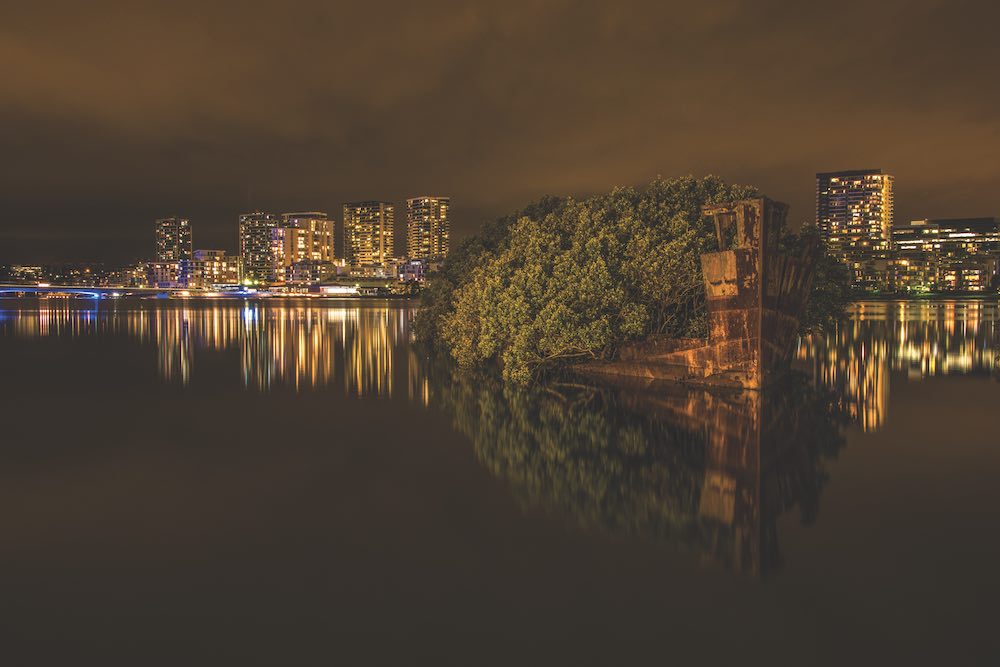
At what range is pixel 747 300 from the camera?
2550 centimetres

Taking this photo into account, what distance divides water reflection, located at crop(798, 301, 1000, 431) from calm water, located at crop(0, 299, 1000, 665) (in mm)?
708

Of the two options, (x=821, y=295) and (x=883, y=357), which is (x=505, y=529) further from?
(x=883, y=357)

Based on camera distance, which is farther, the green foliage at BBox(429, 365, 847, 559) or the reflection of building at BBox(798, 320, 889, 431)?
the reflection of building at BBox(798, 320, 889, 431)

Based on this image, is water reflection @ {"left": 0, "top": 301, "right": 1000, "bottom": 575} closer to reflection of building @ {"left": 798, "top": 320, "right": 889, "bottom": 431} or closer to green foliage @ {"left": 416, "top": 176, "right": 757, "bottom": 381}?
reflection of building @ {"left": 798, "top": 320, "right": 889, "bottom": 431}

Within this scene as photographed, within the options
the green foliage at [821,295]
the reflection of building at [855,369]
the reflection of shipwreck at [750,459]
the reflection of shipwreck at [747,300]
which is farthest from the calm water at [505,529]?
the green foliage at [821,295]

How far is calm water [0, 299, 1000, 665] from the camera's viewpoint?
9484 millimetres

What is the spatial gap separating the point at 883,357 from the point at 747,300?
66.0 ft

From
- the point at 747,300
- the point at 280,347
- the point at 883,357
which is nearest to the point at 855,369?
the point at 883,357

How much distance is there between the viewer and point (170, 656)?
906cm

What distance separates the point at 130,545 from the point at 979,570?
43.4 ft

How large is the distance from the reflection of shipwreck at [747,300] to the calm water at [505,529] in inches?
59.0

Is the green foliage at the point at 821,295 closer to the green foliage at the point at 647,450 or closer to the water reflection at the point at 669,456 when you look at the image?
the green foliage at the point at 647,450

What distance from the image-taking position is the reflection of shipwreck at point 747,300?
83.1ft

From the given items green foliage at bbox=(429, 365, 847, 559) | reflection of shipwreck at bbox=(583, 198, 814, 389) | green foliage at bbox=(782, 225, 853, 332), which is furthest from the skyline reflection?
reflection of shipwreck at bbox=(583, 198, 814, 389)
